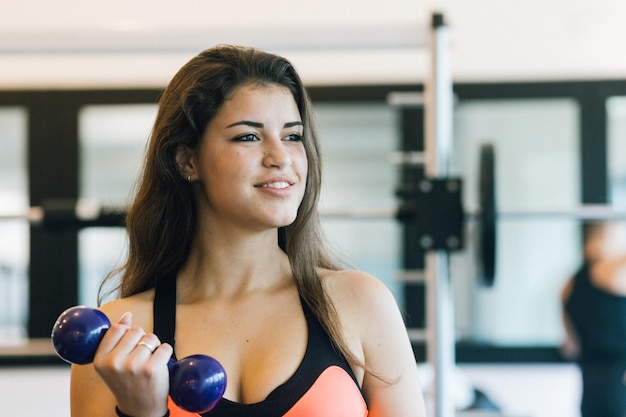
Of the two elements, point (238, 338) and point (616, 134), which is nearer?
point (238, 338)

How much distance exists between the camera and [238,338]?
4.39 ft

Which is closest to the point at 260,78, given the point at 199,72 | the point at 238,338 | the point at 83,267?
the point at 199,72

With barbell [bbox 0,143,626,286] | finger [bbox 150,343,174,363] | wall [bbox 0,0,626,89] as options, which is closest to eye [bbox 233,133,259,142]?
finger [bbox 150,343,174,363]

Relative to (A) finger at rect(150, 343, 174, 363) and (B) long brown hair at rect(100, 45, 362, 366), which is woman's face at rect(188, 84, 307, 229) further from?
(A) finger at rect(150, 343, 174, 363)

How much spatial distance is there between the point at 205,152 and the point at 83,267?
259 centimetres

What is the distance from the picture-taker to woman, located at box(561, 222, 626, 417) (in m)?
3.19

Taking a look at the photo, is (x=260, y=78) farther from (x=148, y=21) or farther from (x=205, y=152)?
(x=148, y=21)

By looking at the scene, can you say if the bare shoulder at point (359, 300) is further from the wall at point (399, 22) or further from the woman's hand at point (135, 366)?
the wall at point (399, 22)

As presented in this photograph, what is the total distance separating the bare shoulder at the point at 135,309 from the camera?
4.44 feet

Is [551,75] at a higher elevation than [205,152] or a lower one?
higher

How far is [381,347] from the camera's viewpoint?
1.34 meters

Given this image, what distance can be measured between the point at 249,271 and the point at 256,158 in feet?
0.67

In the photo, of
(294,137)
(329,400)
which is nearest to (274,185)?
(294,137)

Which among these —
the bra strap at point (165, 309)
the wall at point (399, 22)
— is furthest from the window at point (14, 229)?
the bra strap at point (165, 309)
